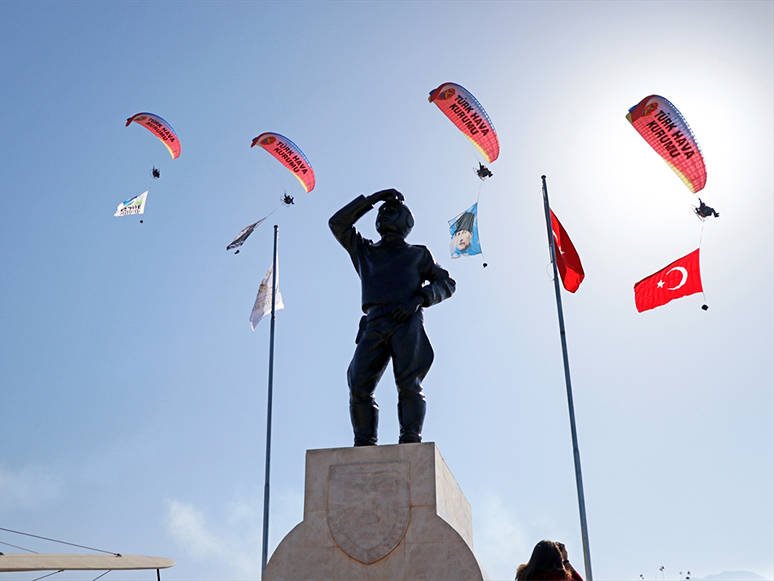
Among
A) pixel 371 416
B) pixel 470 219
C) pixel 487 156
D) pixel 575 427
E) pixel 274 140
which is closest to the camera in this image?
pixel 371 416

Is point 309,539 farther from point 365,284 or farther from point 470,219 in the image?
point 470,219

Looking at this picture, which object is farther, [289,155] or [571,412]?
[289,155]

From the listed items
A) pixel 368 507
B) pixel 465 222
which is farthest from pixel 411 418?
pixel 465 222

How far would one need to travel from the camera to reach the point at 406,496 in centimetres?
547

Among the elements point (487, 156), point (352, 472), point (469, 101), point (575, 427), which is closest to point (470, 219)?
point (487, 156)

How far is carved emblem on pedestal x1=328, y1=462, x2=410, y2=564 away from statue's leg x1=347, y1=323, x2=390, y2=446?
477 millimetres

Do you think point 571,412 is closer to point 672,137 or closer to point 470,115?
point 672,137

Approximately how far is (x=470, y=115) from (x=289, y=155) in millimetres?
6482

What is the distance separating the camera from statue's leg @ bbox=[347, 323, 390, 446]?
614cm

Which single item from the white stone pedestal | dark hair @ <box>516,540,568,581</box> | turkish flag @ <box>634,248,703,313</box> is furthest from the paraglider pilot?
turkish flag @ <box>634,248,703,313</box>

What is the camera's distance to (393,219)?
6.88 m

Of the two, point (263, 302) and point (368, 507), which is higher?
point (263, 302)

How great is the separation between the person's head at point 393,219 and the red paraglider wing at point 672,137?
32.0 feet

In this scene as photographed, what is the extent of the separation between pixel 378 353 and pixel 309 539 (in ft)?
5.55
